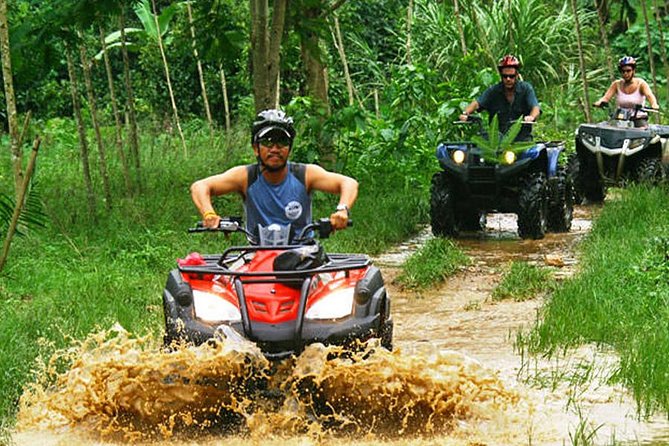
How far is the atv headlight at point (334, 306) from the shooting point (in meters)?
5.59

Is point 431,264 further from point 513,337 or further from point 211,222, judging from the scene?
point 211,222

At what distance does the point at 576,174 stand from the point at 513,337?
8569 millimetres

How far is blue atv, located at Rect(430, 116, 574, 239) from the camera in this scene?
12.5 m

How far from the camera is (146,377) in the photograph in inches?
220

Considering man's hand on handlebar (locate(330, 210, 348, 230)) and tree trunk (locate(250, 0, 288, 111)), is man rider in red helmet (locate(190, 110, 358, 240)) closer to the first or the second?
man's hand on handlebar (locate(330, 210, 348, 230))

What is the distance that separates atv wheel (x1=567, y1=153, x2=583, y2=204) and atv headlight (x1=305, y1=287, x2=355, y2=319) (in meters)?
10.9

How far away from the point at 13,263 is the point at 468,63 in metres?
7.64

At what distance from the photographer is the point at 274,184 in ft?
21.1

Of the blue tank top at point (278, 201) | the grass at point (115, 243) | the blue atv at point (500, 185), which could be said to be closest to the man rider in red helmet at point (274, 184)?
the blue tank top at point (278, 201)

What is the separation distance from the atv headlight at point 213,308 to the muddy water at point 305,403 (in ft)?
0.65

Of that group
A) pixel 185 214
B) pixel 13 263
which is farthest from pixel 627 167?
pixel 13 263

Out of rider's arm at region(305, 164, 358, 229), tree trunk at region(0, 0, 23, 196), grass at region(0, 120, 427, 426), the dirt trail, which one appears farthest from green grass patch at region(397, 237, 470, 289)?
rider's arm at region(305, 164, 358, 229)

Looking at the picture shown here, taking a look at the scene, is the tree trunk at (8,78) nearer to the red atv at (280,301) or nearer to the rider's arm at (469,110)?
the red atv at (280,301)

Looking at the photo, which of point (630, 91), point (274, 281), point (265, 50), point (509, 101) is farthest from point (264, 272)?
point (630, 91)
